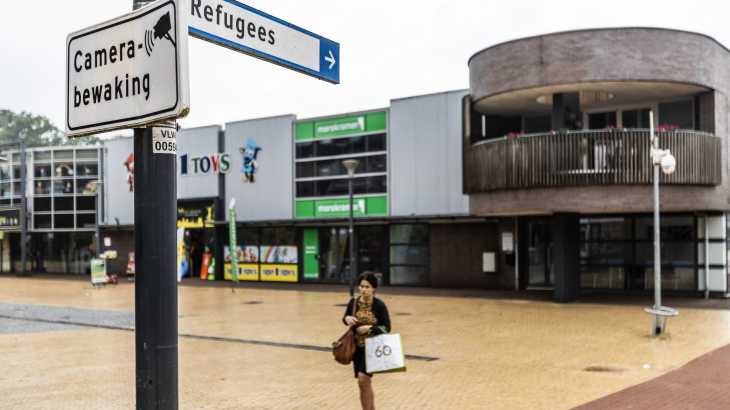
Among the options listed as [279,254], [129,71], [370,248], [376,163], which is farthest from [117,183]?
[129,71]

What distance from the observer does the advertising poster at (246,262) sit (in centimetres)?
3150

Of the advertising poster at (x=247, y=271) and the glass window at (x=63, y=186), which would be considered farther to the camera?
the glass window at (x=63, y=186)

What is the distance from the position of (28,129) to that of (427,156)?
289 feet

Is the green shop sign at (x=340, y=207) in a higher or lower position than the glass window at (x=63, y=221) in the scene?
higher

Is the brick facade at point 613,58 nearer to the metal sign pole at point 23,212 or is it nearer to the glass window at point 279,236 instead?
the glass window at point 279,236

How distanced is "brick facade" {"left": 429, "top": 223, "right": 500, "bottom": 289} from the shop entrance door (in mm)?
1003

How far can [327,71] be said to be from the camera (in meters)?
4.08

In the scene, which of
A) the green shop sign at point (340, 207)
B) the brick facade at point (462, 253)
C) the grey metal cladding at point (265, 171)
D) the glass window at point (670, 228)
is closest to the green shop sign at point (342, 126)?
the grey metal cladding at point (265, 171)

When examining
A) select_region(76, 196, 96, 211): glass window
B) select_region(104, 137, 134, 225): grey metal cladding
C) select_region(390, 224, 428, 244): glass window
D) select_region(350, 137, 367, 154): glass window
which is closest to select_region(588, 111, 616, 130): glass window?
select_region(390, 224, 428, 244): glass window

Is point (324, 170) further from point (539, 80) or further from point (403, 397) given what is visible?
point (403, 397)

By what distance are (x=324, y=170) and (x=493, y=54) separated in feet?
35.5

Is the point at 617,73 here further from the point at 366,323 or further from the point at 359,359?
the point at 359,359

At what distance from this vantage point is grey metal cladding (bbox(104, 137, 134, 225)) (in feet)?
121

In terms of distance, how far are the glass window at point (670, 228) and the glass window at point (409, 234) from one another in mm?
7881
